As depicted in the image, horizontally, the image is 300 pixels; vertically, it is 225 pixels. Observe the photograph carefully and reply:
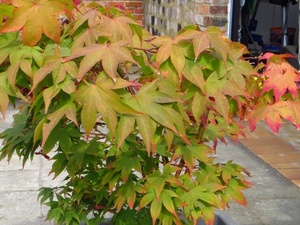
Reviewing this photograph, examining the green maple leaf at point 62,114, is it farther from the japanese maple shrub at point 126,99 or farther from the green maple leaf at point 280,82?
the green maple leaf at point 280,82

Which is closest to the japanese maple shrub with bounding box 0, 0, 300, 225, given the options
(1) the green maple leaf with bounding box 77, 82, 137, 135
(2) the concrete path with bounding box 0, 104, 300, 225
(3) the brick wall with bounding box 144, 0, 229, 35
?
(1) the green maple leaf with bounding box 77, 82, 137, 135

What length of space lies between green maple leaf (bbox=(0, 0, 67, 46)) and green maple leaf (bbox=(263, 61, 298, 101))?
0.85m

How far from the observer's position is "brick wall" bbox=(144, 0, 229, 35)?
604cm

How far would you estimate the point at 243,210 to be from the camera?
13.2 ft

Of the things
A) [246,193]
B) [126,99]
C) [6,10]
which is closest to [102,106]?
[126,99]

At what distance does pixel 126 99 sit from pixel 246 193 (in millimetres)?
2712

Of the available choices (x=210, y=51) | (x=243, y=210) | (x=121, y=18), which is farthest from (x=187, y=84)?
(x=243, y=210)

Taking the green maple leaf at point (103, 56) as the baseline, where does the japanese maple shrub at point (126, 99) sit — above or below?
below

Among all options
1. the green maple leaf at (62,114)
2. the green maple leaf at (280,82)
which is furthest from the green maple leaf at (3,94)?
the green maple leaf at (280,82)

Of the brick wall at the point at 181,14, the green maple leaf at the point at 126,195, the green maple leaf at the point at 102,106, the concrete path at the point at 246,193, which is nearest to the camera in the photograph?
the green maple leaf at the point at 102,106

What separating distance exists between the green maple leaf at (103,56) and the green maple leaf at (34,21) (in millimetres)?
103

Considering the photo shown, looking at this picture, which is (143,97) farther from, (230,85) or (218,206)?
(218,206)

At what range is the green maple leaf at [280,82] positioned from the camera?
2.20 metres

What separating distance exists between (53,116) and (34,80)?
121mm
